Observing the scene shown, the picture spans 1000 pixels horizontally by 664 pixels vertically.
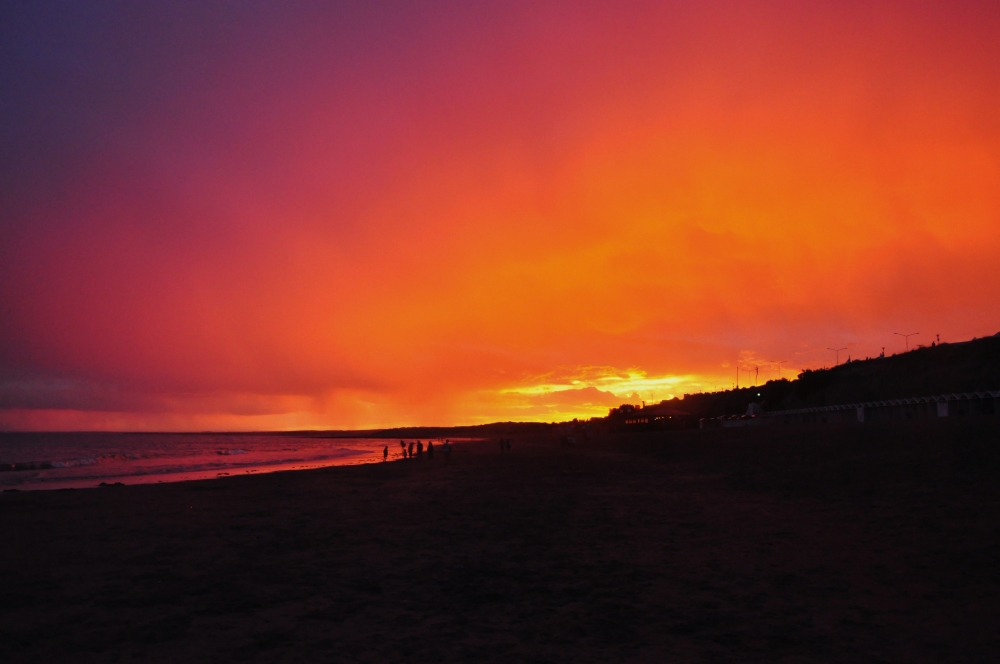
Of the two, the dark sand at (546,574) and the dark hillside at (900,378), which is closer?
the dark sand at (546,574)

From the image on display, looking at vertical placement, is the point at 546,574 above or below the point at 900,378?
below

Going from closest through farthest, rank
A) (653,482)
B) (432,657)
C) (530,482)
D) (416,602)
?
(432,657) < (416,602) < (653,482) < (530,482)

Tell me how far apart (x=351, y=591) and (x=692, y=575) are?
555 cm

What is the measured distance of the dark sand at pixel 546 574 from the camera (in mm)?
7543

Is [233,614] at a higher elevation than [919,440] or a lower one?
lower

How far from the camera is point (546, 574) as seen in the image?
10891 mm

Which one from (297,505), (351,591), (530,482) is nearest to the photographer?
(351,591)

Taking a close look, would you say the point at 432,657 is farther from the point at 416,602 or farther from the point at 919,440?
the point at 919,440

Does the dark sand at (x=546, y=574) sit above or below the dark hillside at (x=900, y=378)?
below

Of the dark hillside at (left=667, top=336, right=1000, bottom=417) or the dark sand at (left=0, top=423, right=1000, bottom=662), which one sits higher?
the dark hillside at (left=667, top=336, right=1000, bottom=417)

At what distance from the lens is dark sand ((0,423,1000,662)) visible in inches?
297

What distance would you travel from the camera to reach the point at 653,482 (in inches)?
992

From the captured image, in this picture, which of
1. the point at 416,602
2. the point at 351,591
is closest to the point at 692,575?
the point at 416,602

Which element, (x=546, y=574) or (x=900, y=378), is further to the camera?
(x=900, y=378)
